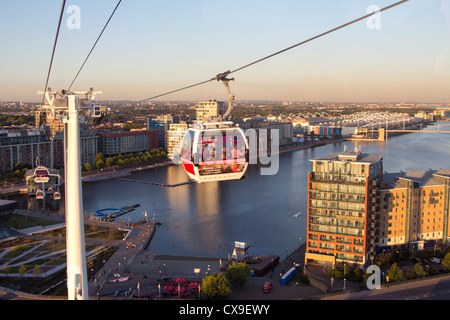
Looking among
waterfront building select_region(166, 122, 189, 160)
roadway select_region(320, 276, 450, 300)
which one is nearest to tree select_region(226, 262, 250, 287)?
roadway select_region(320, 276, 450, 300)

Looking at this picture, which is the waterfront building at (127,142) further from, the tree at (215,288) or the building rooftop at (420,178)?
the tree at (215,288)

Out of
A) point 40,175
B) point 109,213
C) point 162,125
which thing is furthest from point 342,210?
point 162,125

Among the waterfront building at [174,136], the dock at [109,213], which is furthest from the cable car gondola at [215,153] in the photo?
the waterfront building at [174,136]

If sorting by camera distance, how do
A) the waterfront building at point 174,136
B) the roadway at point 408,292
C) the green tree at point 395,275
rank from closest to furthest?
the roadway at point 408,292
the green tree at point 395,275
the waterfront building at point 174,136

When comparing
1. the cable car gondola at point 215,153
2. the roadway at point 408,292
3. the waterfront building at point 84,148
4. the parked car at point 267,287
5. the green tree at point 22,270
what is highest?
the cable car gondola at point 215,153

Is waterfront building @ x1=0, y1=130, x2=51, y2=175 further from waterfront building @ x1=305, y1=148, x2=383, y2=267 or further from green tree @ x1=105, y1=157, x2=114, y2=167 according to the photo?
waterfront building @ x1=305, y1=148, x2=383, y2=267

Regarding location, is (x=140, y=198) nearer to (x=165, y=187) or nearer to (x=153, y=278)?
(x=165, y=187)

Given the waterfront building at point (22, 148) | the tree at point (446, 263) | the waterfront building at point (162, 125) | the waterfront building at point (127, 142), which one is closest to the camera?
the tree at point (446, 263)
